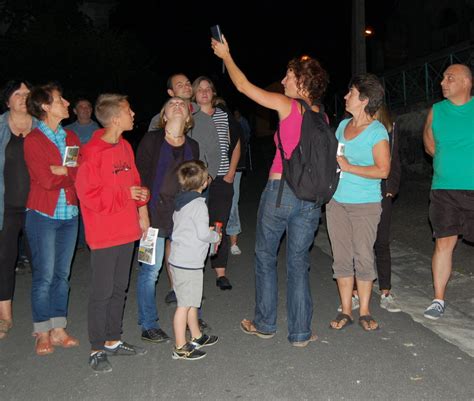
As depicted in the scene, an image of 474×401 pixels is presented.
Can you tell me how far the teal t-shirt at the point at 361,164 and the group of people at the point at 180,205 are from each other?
1 centimetres

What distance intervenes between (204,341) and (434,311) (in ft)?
7.44

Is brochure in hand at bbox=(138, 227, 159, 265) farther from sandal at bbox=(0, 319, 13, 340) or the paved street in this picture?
sandal at bbox=(0, 319, 13, 340)

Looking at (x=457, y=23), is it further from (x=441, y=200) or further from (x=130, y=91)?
(x=441, y=200)

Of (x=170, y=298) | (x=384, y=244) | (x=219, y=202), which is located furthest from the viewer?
(x=219, y=202)

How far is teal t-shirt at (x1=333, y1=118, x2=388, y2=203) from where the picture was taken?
5.14 metres

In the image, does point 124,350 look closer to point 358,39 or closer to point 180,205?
point 180,205

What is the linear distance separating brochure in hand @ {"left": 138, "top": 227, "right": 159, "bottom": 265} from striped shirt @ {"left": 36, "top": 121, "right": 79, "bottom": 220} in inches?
26.8

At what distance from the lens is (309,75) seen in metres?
4.74

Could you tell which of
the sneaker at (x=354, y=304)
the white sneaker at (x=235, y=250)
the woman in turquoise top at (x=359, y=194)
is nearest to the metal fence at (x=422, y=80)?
the white sneaker at (x=235, y=250)

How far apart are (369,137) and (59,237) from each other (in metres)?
2.79

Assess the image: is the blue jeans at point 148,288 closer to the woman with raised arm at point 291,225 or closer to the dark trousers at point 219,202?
the woman with raised arm at point 291,225

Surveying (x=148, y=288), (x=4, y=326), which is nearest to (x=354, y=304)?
(x=148, y=288)

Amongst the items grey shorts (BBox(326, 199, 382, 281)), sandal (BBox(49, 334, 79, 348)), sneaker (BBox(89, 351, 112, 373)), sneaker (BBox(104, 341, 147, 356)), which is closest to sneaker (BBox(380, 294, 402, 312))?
grey shorts (BBox(326, 199, 382, 281))

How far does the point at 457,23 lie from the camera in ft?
92.4
